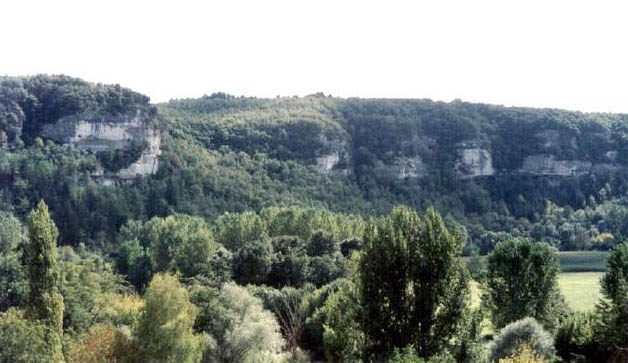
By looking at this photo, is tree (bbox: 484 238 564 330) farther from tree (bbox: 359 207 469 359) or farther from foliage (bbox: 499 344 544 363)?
tree (bbox: 359 207 469 359)

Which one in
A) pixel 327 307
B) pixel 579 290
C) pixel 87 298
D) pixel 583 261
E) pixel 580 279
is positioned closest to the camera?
pixel 327 307

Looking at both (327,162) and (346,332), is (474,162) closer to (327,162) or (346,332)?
(327,162)

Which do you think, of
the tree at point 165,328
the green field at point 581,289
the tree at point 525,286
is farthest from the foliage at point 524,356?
the green field at point 581,289

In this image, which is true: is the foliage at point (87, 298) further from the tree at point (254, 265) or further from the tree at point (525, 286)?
the tree at point (525, 286)

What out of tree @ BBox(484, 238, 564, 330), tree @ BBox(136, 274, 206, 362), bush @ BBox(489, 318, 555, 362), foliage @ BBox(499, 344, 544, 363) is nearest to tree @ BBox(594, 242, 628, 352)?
bush @ BBox(489, 318, 555, 362)

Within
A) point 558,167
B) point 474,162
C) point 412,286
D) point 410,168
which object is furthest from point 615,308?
point 558,167

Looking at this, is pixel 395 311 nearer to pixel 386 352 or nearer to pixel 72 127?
pixel 386 352
